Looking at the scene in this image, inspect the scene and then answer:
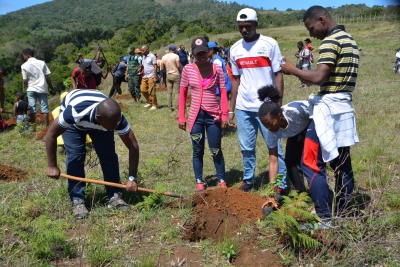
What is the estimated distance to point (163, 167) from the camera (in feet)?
19.9

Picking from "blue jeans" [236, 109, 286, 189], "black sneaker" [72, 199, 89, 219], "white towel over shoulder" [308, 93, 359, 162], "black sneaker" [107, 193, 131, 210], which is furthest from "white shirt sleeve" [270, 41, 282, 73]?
"black sneaker" [72, 199, 89, 219]

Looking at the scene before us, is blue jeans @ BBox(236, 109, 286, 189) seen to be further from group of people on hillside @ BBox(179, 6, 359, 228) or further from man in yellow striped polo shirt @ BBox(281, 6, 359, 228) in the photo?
man in yellow striped polo shirt @ BBox(281, 6, 359, 228)

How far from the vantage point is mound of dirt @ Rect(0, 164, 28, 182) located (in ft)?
18.8

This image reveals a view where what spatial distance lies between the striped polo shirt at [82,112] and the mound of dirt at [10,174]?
2.27 metres

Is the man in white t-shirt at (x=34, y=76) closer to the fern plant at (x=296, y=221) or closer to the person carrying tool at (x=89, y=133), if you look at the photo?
the person carrying tool at (x=89, y=133)

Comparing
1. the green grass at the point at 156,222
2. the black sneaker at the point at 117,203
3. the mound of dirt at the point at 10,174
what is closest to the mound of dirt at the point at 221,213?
the green grass at the point at 156,222

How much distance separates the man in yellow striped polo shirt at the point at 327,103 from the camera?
3279 millimetres

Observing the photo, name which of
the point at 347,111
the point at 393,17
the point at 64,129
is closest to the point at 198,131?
the point at 64,129

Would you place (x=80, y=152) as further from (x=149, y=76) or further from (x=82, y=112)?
(x=149, y=76)

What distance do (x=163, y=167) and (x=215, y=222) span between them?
7.55 ft

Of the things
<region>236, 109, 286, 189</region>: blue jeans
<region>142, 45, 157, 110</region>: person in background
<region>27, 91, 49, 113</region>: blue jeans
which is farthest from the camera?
<region>142, 45, 157, 110</region>: person in background

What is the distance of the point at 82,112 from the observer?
3.85 metres

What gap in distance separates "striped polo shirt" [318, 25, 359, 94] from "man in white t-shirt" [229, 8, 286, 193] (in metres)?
1.05

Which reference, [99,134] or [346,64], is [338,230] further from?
[99,134]
